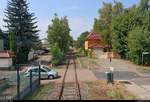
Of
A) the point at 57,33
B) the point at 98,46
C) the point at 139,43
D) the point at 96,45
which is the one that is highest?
the point at 57,33

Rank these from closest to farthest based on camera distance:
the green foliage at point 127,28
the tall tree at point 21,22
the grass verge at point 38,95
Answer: the grass verge at point 38,95 < the green foliage at point 127,28 < the tall tree at point 21,22

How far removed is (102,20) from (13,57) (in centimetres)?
4092

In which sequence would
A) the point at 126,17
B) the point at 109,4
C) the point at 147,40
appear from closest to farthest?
the point at 147,40 → the point at 126,17 → the point at 109,4

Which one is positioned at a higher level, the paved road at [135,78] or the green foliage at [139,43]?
the green foliage at [139,43]

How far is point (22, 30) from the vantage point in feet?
245

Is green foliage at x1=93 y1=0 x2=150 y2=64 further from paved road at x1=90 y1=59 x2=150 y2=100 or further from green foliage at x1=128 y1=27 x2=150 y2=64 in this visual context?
paved road at x1=90 y1=59 x2=150 y2=100

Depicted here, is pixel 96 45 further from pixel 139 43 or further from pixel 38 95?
pixel 38 95

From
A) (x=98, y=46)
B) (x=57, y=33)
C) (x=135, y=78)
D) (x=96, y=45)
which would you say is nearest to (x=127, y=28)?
(x=57, y=33)

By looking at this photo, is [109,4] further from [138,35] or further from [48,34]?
[138,35]

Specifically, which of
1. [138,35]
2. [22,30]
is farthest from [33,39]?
[138,35]

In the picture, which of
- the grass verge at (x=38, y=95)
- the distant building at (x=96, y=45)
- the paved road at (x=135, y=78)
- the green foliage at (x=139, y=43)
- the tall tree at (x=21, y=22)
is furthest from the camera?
the distant building at (x=96, y=45)

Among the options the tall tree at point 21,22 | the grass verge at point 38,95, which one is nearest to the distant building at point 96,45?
the tall tree at point 21,22

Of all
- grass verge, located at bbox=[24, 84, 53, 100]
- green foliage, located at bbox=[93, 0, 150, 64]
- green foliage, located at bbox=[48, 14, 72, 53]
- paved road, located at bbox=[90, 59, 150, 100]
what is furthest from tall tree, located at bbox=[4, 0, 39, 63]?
grass verge, located at bbox=[24, 84, 53, 100]

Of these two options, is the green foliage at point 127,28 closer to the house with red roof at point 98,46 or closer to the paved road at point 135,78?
the house with red roof at point 98,46
